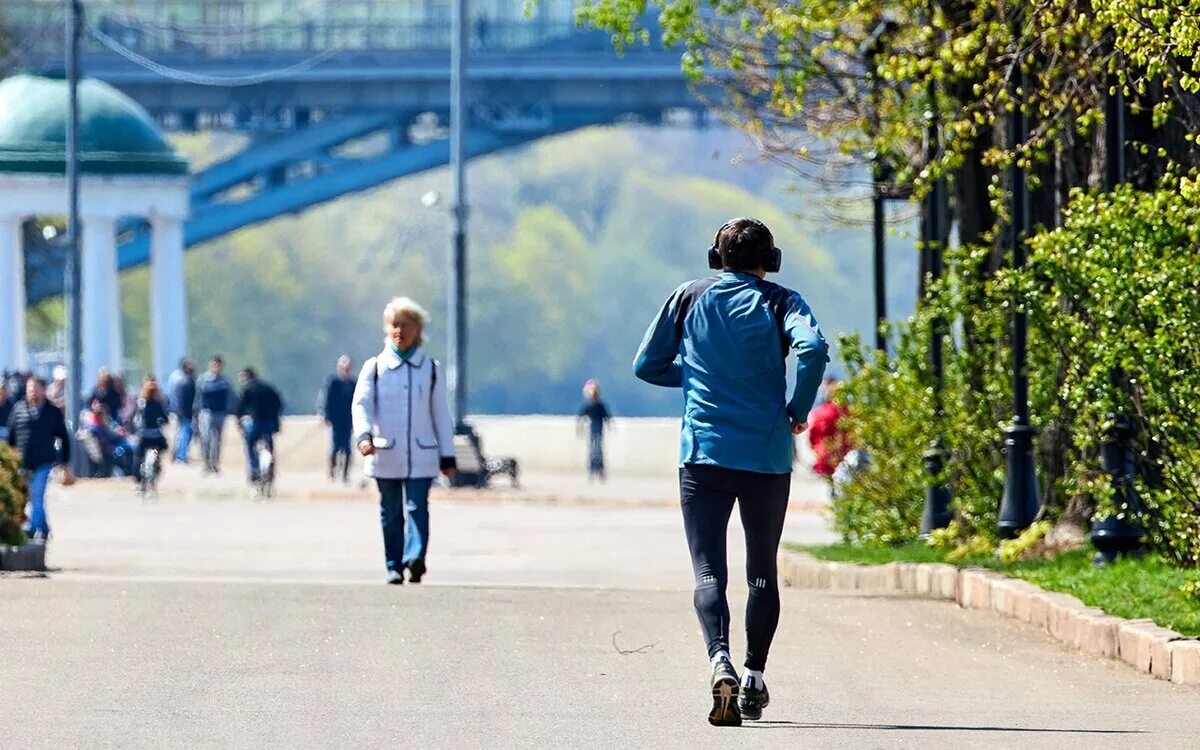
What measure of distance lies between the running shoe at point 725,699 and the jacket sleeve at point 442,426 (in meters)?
6.24

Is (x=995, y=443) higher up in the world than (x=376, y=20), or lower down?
lower down

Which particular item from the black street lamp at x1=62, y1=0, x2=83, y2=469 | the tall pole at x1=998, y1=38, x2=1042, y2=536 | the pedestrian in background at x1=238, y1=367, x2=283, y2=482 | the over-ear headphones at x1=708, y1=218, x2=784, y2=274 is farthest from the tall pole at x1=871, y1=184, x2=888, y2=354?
the black street lamp at x1=62, y1=0, x2=83, y2=469

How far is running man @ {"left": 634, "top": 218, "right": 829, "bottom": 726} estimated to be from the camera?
9.06 metres

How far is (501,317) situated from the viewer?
124m

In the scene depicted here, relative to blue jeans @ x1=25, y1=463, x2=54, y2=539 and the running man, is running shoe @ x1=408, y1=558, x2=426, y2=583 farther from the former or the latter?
blue jeans @ x1=25, y1=463, x2=54, y2=539

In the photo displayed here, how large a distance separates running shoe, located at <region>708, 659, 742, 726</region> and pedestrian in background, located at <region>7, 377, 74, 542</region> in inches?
513

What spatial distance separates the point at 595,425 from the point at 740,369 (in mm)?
30747

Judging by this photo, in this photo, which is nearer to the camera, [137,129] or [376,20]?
[137,129]

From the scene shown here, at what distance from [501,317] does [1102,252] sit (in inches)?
4371

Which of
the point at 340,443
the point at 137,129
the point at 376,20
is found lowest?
the point at 340,443

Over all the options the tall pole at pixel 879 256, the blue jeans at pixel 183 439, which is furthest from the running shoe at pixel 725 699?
the blue jeans at pixel 183 439

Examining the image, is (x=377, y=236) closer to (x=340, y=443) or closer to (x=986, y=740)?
(x=340, y=443)

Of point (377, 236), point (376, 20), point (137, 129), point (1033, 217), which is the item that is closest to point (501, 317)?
point (377, 236)

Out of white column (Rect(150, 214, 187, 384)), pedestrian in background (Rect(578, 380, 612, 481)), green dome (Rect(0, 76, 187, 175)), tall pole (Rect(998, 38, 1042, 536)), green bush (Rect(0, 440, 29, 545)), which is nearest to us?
tall pole (Rect(998, 38, 1042, 536))
